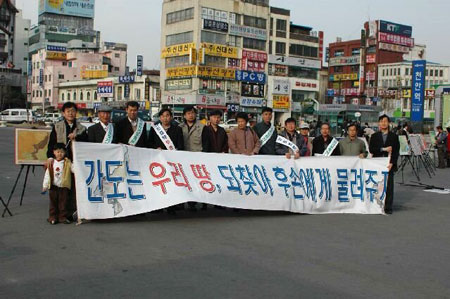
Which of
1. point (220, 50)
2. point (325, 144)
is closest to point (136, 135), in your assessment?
point (325, 144)

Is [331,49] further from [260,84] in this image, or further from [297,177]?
[297,177]

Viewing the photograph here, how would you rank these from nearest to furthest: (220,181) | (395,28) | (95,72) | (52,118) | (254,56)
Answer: (220,181)
(52,118)
(254,56)
(95,72)
(395,28)

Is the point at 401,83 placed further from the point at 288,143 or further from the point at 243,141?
the point at 243,141

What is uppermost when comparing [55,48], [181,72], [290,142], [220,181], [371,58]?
[371,58]

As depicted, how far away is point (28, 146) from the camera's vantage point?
9055mm

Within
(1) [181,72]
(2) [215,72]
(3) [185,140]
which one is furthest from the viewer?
(2) [215,72]

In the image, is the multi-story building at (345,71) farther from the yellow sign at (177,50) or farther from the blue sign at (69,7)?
the blue sign at (69,7)

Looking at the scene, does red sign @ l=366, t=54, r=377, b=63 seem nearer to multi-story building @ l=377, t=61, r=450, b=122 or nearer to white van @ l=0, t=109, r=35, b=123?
multi-story building @ l=377, t=61, r=450, b=122

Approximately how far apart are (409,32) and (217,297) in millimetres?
111686

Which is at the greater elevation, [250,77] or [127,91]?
[250,77]

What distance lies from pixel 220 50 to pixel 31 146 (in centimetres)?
5862

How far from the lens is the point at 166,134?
905cm

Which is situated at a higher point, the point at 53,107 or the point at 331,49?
the point at 331,49

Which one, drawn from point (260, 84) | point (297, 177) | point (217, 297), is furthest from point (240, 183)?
point (260, 84)
